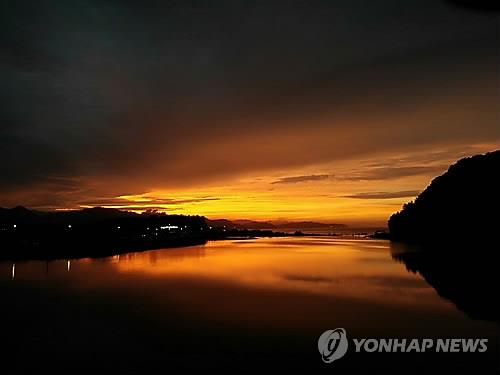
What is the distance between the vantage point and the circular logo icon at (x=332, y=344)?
1018 centimetres

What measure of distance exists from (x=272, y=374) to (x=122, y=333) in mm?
5621

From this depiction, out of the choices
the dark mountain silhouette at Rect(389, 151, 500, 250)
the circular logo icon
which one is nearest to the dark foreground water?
the circular logo icon

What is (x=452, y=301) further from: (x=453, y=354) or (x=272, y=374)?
(x=272, y=374)

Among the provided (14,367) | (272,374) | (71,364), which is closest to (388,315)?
(272,374)

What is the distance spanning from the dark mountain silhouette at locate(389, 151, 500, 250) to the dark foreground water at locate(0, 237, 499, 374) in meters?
37.8

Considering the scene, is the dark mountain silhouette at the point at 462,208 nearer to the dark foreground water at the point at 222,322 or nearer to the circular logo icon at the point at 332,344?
the dark foreground water at the point at 222,322

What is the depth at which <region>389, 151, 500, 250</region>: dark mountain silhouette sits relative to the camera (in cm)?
5666

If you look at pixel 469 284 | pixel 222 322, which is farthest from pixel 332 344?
pixel 469 284

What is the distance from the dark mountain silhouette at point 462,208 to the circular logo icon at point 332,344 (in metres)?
46.8

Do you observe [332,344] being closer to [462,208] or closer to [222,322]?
[222,322]

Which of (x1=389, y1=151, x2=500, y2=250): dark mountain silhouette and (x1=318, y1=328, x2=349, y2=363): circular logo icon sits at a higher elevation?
(x1=389, y1=151, x2=500, y2=250): dark mountain silhouette

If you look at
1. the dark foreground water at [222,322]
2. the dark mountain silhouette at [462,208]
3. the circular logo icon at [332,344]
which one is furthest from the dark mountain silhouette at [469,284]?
the dark mountain silhouette at [462,208]

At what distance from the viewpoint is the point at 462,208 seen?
6581 cm

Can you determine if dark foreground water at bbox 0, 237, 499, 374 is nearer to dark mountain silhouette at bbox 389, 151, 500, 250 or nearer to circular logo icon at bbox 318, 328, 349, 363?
circular logo icon at bbox 318, 328, 349, 363
